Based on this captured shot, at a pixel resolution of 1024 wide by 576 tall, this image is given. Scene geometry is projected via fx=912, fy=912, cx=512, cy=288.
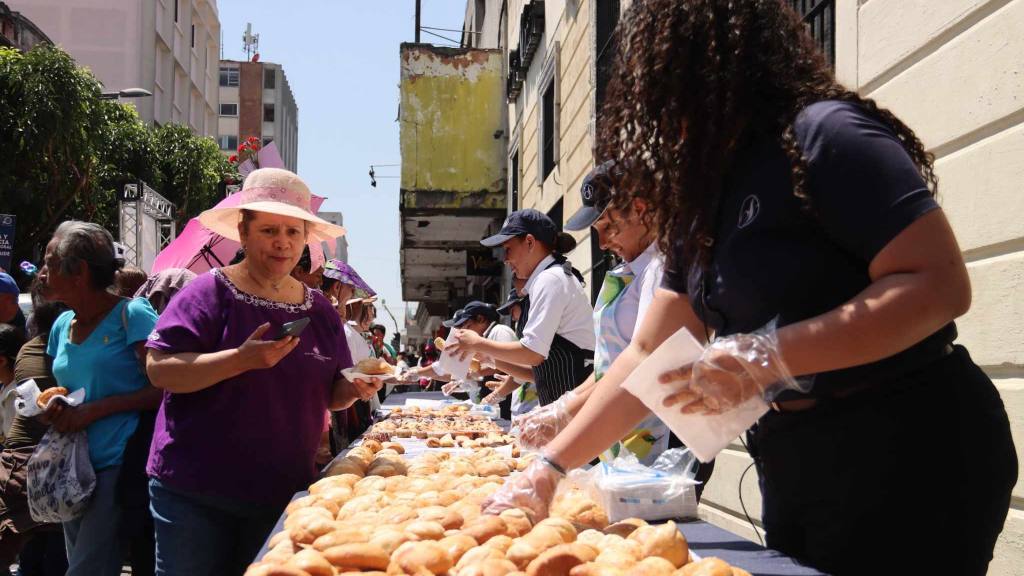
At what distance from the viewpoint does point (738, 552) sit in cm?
180

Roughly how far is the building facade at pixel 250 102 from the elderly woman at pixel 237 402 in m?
75.0

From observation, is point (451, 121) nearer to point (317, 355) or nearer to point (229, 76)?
point (317, 355)

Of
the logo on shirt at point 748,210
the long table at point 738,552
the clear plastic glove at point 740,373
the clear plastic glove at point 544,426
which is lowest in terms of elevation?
the long table at point 738,552

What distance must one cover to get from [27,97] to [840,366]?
18.6m

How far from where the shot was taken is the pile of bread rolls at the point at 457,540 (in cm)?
155

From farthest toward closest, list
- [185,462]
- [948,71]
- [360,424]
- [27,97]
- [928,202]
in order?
[27,97] < [360,424] < [948,71] < [185,462] < [928,202]

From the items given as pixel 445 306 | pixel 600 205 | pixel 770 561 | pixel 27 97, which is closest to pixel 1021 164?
pixel 600 205

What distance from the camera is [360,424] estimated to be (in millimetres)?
6078

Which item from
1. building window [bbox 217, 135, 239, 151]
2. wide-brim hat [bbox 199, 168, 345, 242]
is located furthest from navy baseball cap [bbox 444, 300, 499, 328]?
building window [bbox 217, 135, 239, 151]

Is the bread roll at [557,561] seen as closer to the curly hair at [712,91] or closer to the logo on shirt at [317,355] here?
the curly hair at [712,91]

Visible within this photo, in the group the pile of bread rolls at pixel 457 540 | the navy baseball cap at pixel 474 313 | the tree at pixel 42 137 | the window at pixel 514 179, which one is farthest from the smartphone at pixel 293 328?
the tree at pixel 42 137

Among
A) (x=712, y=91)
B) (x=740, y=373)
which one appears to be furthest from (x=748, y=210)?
(x=740, y=373)

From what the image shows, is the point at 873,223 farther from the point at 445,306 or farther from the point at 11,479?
the point at 445,306

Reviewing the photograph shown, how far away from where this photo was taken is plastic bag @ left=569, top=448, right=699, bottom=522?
2.13m
